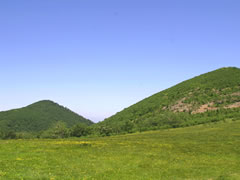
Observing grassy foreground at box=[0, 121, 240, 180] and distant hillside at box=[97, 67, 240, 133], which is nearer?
grassy foreground at box=[0, 121, 240, 180]

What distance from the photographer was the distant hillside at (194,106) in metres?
82.1

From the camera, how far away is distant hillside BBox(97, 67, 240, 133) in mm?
82062

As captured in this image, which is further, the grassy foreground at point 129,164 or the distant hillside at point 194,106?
the distant hillside at point 194,106

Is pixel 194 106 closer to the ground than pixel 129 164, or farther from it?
farther from it

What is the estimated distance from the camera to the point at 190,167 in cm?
2481

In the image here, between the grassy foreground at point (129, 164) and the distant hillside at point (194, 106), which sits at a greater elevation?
the distant hillside at point (194, 106)

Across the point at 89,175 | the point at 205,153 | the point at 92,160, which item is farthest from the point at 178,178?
the point at 205,153

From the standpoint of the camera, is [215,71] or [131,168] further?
[215,71]

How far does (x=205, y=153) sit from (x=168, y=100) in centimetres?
8920

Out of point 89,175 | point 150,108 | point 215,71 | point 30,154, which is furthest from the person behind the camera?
point 215,71

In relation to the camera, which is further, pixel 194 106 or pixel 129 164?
pixel 194 106

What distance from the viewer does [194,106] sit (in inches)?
3932

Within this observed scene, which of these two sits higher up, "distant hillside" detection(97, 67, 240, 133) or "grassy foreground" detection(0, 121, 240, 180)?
"distant hillside" detection(97, 67, 240, 133)

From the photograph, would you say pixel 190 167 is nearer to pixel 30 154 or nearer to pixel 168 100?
pixel 30 154
